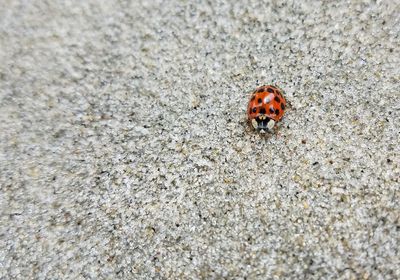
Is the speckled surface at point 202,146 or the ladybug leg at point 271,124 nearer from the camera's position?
the speckled surface at point 202,146

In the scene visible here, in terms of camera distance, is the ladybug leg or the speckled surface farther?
the ladybug leg

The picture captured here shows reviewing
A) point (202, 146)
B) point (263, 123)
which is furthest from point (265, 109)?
point (202, 146)

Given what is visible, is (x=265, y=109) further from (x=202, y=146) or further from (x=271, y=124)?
(x=202, y=146)

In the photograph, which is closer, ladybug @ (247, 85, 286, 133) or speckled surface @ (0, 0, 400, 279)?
speckled surface @ (0, 0, 400, 279)

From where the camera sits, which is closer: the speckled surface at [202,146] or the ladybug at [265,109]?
the speckled surface at [202,146]

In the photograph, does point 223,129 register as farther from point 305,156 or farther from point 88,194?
point 88,194
